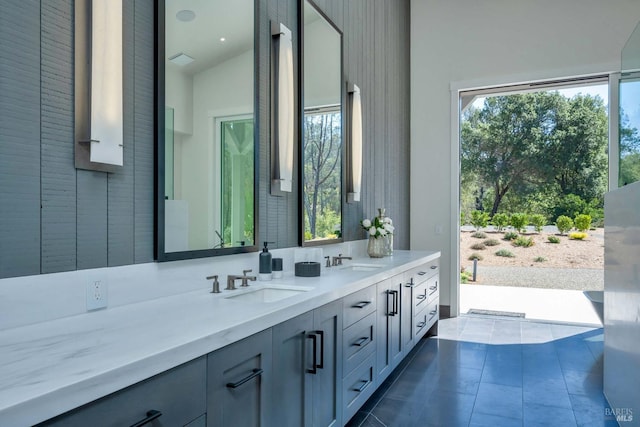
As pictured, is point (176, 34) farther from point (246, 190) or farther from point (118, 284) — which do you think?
point (118, 284)

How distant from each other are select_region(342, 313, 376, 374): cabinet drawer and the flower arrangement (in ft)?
4.06

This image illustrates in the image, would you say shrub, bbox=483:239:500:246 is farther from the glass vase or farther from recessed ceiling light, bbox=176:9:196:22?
recessed ceiling light, bbox=176:9:196:22

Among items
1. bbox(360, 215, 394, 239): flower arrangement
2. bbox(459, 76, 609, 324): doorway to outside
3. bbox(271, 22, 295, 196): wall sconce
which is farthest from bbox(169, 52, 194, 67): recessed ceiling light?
bbox(459, 76, 609, 324): doorway to outside

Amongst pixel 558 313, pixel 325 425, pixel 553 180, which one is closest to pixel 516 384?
pixel 325 425

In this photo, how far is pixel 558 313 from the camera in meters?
4.84

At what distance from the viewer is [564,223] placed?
15.6 ft

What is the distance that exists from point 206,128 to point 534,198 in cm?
418

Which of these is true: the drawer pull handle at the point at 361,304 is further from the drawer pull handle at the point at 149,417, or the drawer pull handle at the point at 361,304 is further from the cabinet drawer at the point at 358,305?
the drawer pull handle at the point at 149,417

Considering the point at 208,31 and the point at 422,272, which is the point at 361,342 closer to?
the point at 422,272

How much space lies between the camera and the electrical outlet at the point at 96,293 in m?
1.40

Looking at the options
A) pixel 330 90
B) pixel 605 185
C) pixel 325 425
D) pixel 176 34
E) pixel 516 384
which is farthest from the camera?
pixel 605 185

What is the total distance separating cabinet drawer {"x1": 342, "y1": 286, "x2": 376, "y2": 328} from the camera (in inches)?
84.5

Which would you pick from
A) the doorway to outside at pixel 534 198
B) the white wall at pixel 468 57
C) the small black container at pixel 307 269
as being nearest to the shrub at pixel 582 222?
the doorway to outside at pixel 534 198

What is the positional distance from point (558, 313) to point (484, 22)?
3444mm
